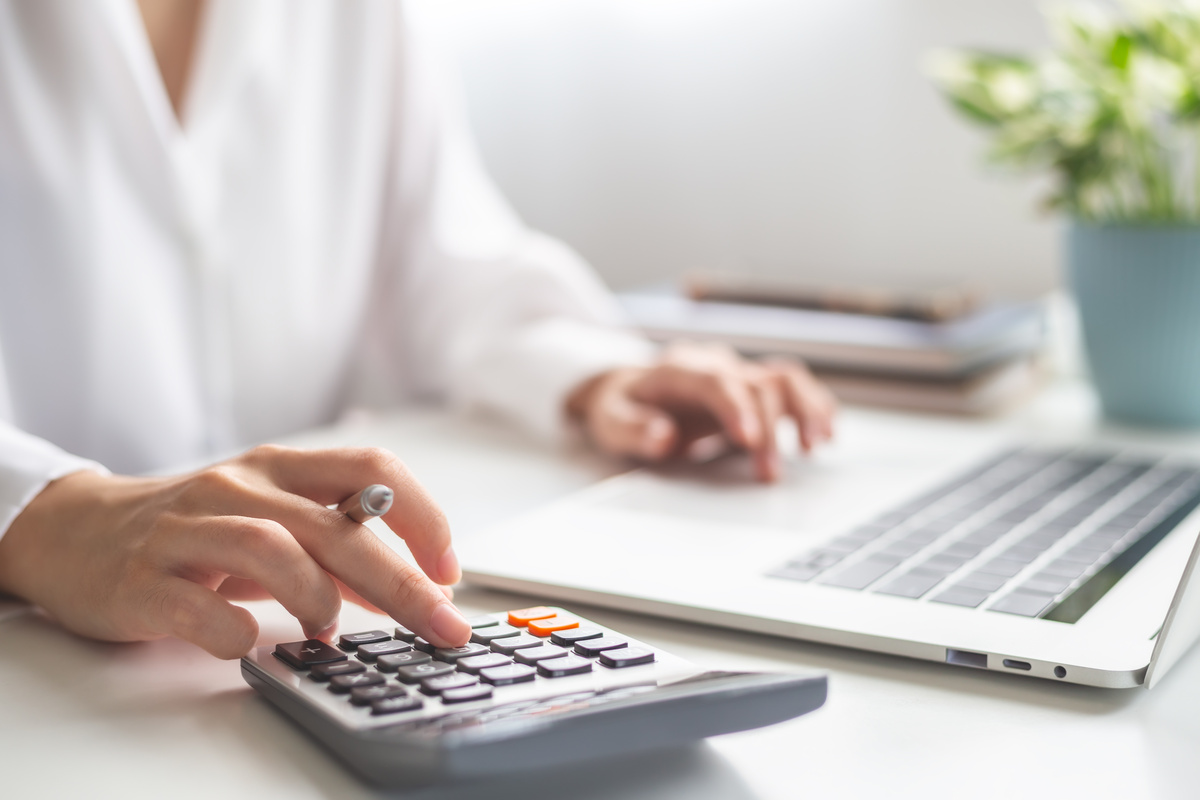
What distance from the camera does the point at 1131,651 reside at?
0.39 m

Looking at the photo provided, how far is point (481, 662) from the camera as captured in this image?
355 millimetres

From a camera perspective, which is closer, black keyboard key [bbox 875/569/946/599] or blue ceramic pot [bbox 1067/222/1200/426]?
black keyboard key [bbox 875/569/946/599]

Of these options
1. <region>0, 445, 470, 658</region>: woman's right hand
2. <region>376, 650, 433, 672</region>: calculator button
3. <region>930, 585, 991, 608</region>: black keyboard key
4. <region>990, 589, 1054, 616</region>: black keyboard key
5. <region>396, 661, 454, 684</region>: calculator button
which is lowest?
<region>990, 589, 1054, 616</region>: black keyboard key

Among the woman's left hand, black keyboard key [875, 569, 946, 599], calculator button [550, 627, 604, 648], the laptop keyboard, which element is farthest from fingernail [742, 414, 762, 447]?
calculator button [550, 627, 604, 648]

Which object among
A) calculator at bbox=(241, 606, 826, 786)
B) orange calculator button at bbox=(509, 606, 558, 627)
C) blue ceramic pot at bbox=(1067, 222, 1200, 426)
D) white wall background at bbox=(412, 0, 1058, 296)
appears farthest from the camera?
white wall background at bbox=(412, 0, 1058, 296)

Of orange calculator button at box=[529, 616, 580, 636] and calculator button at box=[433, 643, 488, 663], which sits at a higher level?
calculator button at box=[433, 643, 488, 663]

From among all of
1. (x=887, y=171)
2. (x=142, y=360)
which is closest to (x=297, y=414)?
(x=142, y=360)

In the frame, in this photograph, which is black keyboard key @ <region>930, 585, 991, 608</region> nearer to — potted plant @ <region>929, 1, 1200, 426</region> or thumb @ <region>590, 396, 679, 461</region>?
thumb @ <region>590, 396, 679, 461</region>

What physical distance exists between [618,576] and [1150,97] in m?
0.55

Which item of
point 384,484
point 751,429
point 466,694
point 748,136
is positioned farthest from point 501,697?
point 748,136

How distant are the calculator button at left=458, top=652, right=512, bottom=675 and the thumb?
0.37 meters

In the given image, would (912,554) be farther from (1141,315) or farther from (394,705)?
(1141,315)

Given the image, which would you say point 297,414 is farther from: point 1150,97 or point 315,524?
point 1150,97

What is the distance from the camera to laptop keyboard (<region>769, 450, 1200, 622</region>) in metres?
0.46
